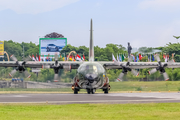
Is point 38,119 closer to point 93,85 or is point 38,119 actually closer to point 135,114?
point 135,114

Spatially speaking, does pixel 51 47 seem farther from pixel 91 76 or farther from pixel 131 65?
pixel 91 76

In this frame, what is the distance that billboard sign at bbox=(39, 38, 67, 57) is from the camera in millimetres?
A: 166875

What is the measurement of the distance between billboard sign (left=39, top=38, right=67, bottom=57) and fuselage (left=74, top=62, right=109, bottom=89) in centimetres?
12633

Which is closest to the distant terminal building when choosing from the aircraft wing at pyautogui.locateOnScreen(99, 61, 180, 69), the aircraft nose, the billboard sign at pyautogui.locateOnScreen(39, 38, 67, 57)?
the billboard sign at pyautogui.locateOnScreen(39, 38, 67, 57)

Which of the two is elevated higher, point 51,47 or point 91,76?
point 51,47

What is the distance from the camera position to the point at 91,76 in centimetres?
3878

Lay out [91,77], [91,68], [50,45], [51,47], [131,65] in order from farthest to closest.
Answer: [51,47]
[50,45]
[131,65]
[91,68]
[91,77]

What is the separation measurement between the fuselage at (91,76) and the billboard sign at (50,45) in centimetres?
12633

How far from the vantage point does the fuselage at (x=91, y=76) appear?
3906cm

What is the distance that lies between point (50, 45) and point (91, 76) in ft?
427

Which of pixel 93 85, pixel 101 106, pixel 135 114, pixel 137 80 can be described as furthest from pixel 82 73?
pixel 137 80

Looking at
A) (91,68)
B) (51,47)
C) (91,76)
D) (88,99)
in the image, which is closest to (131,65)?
(91,68)

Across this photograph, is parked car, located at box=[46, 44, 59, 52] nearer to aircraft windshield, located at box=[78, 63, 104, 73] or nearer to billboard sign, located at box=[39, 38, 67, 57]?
billboard sign, located at box=[39, 38, 67, 57]

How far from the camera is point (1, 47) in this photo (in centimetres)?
16650
